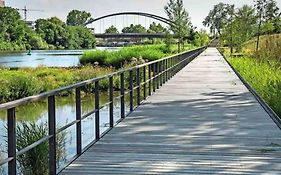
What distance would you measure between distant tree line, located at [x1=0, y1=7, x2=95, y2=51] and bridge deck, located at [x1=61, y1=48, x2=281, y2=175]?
315 feet

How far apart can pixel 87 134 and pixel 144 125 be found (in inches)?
103

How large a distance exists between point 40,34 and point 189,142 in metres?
118

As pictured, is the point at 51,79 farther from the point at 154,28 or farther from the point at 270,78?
the point at 154,28

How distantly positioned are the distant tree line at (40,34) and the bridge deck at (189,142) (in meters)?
95.9

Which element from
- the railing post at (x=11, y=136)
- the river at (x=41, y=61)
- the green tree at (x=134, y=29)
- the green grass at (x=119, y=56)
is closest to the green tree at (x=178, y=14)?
the green grass at (x=119, y=56)

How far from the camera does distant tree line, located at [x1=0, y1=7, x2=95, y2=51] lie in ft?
351

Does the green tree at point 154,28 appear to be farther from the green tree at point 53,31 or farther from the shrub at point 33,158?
the shrub at point 33,158

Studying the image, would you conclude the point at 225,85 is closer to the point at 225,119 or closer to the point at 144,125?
the point at 225,119

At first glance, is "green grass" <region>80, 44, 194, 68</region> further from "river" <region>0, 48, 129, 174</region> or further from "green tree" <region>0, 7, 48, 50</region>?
"green tree" <region>0, 7, 48, 50</region>

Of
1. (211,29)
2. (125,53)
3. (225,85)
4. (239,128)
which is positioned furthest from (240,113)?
(211,29)

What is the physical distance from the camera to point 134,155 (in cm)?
686

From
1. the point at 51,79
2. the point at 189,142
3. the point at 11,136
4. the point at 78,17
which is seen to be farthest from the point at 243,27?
the point at 78,17

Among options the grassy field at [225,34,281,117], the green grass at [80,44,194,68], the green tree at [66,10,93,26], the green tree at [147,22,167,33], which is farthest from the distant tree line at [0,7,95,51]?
the grassy field at [225,34,281,117]

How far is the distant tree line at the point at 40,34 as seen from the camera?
351 ft
